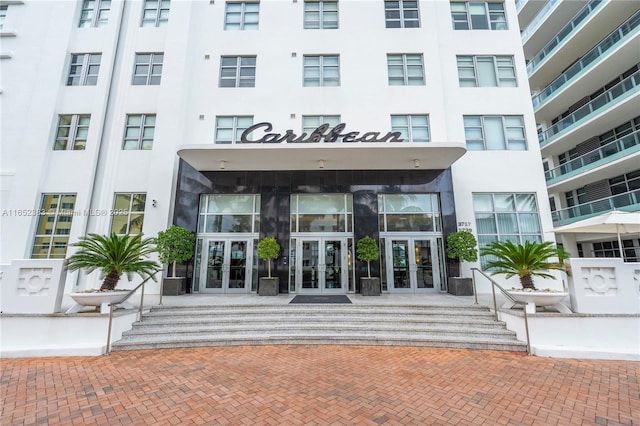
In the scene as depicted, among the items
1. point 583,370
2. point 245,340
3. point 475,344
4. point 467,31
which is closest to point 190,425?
point 245,340

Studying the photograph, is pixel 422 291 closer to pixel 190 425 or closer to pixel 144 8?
pixel 190 425

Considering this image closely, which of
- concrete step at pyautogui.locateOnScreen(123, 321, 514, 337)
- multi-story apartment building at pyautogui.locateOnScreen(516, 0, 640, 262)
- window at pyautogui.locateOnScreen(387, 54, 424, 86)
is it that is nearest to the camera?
concrete step at pyautogui.locateOnScreen(123, 321, 514, 337)

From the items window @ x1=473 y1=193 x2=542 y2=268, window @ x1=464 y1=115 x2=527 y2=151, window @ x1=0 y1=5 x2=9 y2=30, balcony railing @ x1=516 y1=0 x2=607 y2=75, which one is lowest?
window @ x1=473 y1=193 x2=542 y2=268

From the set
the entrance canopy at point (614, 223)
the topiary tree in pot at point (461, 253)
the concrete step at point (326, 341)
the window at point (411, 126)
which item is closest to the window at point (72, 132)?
the concrete step at point (326, 341)

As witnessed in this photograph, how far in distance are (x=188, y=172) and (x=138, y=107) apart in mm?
4360

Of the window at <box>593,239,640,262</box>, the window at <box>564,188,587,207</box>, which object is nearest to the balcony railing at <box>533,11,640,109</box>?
the window at <box>564,188,587,207</box>

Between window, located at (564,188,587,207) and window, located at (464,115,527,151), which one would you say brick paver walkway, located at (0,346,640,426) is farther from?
window, located at (564,188,587,207)

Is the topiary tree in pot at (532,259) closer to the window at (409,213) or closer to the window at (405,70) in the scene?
the window at (409,213)

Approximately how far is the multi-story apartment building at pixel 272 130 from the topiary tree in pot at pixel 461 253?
586mm

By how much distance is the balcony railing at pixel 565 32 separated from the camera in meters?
17.6

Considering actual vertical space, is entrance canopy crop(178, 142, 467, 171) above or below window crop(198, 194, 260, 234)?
above

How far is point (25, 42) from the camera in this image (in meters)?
13.5

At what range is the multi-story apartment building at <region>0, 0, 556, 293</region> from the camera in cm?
1170

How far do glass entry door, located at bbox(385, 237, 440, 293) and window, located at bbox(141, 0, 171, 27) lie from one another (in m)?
15.8
